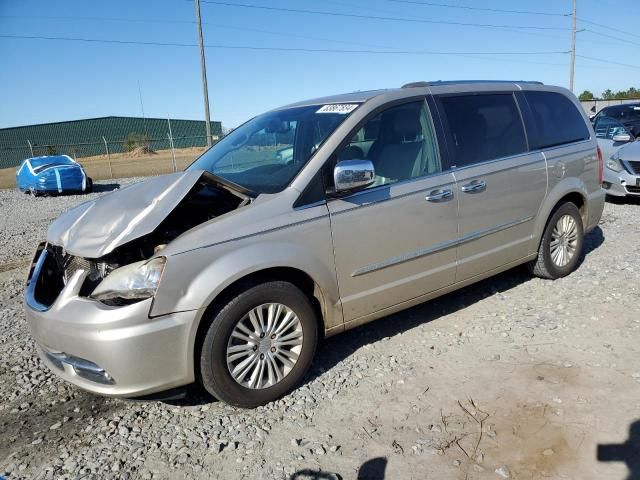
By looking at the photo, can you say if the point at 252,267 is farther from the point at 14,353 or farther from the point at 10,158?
the point at 10,158

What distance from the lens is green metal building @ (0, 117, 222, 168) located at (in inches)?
1596

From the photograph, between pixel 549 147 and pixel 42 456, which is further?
pixel 549 147

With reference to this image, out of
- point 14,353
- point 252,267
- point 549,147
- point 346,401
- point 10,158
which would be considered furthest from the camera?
point 10,158

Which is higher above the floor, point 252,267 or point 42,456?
point 252,267

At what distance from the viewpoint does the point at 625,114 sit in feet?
34.1

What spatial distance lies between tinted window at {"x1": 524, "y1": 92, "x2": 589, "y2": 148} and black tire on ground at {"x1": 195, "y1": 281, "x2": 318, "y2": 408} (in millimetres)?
2738

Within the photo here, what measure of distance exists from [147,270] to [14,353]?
210cm

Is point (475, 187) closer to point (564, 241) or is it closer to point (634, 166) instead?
point (564, 241)

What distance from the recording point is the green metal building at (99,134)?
133ft

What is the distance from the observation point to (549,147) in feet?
14.9

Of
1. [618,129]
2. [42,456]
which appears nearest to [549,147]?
[42,456]

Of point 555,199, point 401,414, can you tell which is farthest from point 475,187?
point 401,414

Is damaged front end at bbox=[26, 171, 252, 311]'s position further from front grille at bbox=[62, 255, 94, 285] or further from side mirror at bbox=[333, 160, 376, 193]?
side mirror at bbox=[333, 160, 376, 193]

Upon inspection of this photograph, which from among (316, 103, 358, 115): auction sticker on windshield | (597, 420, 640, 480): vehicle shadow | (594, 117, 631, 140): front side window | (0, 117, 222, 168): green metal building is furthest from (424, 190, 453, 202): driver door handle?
(0, 117, 222, 168): green metal building
